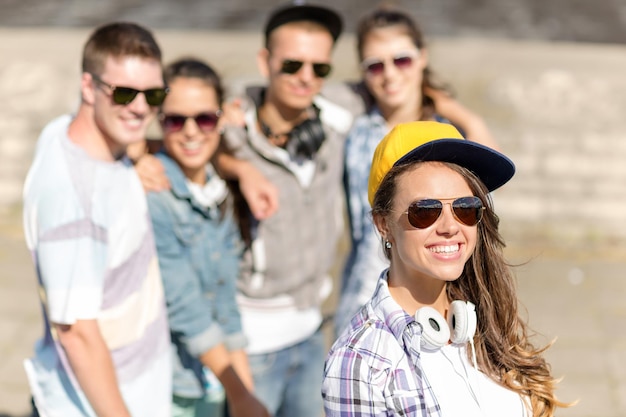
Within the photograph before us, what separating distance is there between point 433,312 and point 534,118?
5063 mm

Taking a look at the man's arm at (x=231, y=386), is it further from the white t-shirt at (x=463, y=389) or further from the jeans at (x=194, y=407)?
the white t-shirt at (x=463, y=389)

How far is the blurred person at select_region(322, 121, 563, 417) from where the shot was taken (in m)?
2.33

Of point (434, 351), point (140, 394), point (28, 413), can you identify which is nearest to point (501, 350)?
point (434, 351)

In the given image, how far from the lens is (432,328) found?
2400 mm

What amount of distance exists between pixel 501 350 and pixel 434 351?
0.26 meters

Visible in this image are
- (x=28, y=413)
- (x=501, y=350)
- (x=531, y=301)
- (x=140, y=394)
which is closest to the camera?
(x=501, y=350)

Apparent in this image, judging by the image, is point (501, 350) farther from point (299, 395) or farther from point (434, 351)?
point (299, 395)

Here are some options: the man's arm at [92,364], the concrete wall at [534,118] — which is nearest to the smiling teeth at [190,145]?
the man's arm at [92,364]

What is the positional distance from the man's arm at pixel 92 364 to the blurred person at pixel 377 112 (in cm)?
129

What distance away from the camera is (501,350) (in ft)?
8.52

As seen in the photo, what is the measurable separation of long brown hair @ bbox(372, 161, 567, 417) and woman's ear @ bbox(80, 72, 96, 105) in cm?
115

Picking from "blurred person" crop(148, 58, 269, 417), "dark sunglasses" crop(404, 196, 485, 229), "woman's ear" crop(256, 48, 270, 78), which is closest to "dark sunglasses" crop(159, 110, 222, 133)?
"blurred person" crop(148, 58, 269, 417)

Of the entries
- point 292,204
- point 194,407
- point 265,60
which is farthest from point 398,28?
point 194,407

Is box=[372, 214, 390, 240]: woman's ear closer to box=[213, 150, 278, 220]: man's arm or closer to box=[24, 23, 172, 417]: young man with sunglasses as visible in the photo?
box=[24, 23, 172, 417]: young man with sunglasses
